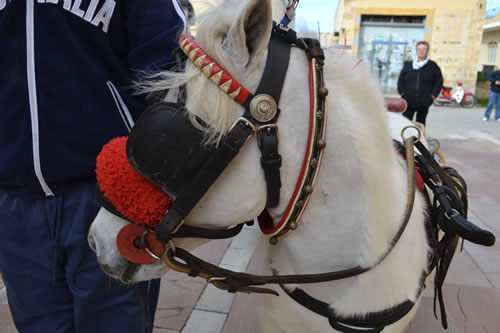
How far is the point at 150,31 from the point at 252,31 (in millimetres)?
450

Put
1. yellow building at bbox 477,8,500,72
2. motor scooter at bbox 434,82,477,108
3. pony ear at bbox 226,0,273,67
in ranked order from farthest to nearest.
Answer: yellow building at bbox 477,8,500,72
motor scooter at bbox 434,82,477,108
pony ear at bbox 226,0,273,67

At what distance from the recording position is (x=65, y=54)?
1034 millimetres

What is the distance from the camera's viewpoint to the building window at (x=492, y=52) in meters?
26.1

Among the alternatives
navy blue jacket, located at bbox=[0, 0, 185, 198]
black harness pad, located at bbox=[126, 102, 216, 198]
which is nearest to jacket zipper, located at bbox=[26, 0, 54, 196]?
navy blue jacket, located at bbox=[0, 0, 185, 198]

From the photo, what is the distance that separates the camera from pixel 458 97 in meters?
13.8

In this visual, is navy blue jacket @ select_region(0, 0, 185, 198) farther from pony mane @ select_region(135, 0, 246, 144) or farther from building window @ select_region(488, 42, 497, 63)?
building window @ select_region(488, 42, 497, 63)

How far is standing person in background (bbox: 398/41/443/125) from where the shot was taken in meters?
6.52

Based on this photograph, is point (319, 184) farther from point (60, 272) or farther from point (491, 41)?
point (491, 41)

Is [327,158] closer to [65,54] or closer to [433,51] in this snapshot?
[65,54]

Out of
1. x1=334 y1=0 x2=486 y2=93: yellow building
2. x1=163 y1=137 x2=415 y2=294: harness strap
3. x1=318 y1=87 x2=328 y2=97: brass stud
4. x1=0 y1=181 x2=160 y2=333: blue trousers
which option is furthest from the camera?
x1=334 y1=0 x2=486 y2=93: yellow building

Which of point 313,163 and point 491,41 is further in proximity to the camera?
point 491,41

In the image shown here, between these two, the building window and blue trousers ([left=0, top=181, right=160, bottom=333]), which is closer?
blue trousers ([left=0, top=181, right=160, bottom=333])

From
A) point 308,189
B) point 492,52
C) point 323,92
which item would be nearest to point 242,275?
point 308,189

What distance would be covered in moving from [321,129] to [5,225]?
1.09 meters
